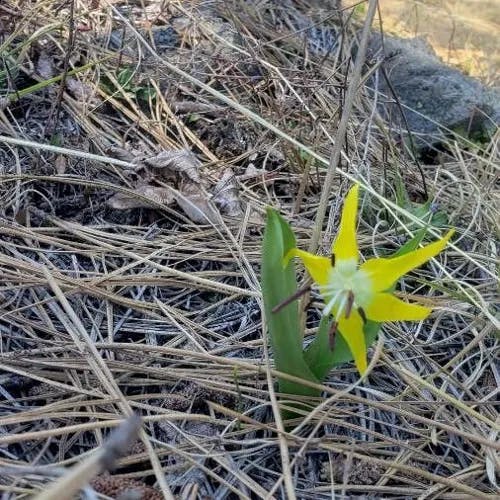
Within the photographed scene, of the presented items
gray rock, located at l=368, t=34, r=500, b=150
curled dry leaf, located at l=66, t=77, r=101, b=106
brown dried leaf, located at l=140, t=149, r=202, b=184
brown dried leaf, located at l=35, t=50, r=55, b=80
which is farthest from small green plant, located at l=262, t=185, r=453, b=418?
gray rock, located at l=368, t=34, r=500, b=150

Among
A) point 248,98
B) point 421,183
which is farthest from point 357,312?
point 248,98

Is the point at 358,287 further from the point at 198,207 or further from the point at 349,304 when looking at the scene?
the point at 198,207

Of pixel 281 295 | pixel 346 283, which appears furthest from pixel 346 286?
pixel 281 295

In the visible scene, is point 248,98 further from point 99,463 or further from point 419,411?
point 99,463

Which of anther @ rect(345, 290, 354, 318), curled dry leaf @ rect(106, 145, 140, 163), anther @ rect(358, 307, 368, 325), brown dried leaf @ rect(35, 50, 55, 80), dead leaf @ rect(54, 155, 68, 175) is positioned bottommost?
dead leaf @ rect(54, 155, 68, 175)

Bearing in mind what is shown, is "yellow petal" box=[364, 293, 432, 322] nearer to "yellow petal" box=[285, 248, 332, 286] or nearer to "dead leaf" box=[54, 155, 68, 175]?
"yellow petal" box=[285, 248, 332, 286]

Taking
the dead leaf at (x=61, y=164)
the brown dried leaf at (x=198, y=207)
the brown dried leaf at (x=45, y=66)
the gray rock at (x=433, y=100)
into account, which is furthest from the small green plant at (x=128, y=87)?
the gray rock at (x=433, y=100)

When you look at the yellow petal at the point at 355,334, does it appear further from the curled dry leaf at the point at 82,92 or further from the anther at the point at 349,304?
the curled dry leaf at the point at 82,92
